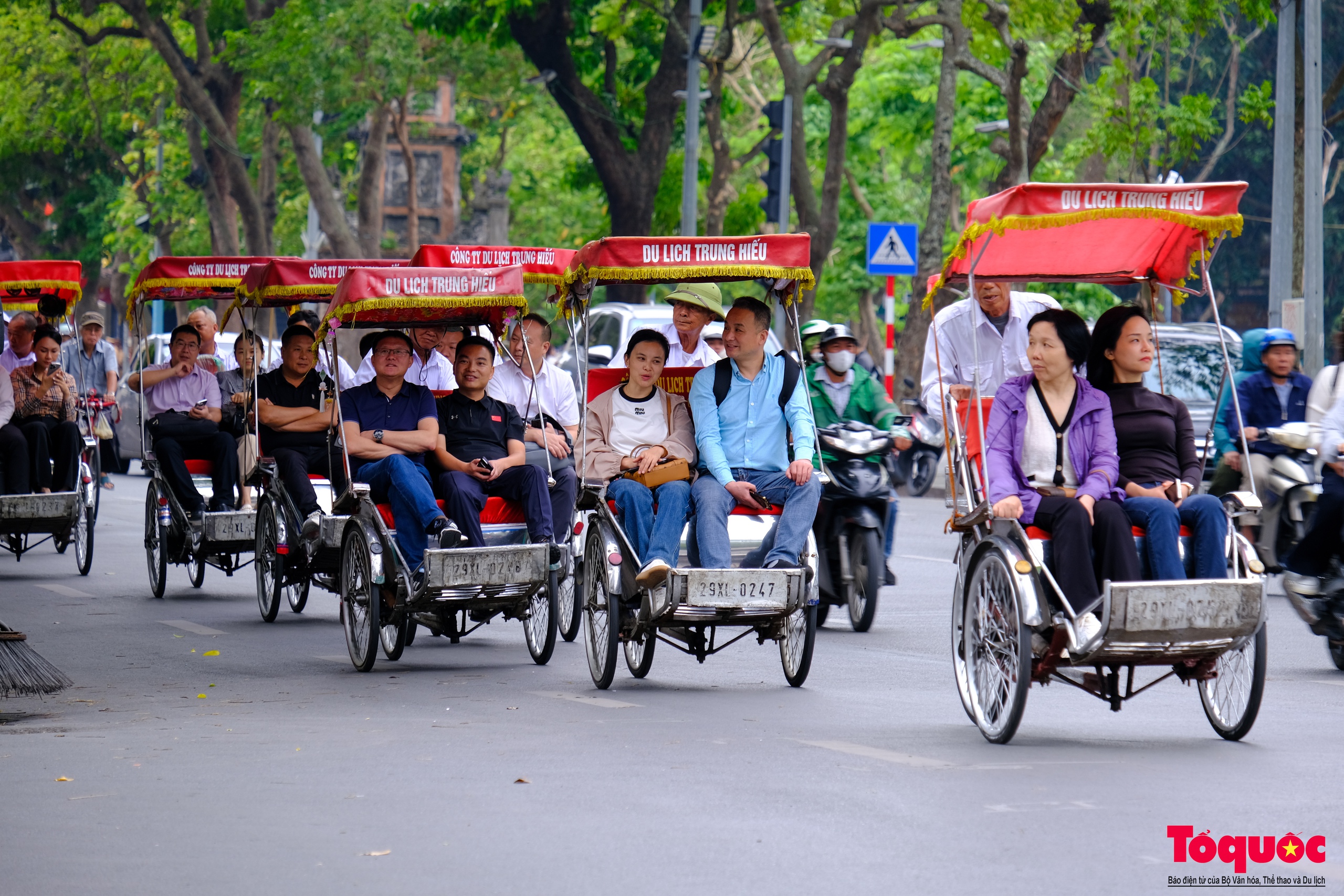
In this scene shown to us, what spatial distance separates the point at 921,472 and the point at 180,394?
11952 millimetres

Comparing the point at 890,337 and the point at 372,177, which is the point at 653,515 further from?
the point at 372,177

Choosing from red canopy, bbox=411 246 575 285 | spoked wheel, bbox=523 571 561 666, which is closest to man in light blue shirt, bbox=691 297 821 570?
spoked wheel, bbox=523 571 561 666

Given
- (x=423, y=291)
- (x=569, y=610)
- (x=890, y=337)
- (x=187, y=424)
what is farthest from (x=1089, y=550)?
(x=890, y=337)

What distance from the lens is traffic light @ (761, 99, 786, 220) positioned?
79.2ft

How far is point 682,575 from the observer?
882 centimetres

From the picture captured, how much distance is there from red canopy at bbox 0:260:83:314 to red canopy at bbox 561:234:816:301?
7208mm

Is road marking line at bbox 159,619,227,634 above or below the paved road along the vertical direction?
below

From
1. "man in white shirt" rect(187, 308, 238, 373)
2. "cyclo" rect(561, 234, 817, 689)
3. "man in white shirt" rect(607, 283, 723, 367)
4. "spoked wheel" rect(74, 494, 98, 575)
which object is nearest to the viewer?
"cyclo" rect(561, 234, 817, 689)

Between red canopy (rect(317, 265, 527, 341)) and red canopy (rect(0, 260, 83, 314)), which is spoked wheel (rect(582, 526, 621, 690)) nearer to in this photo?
red canopy (rect(317, 265, 527, 341))

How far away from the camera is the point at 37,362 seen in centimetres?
1533

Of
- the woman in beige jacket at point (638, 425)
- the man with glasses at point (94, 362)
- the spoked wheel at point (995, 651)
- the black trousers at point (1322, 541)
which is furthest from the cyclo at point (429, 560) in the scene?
the man with glasses at point (94, 362)

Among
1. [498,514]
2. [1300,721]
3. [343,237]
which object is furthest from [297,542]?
[343,237]

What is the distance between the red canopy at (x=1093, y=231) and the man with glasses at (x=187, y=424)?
6600mm

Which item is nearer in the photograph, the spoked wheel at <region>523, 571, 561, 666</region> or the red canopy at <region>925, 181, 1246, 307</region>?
the red canopy at <region>925, 181, 1246, 307</region>
